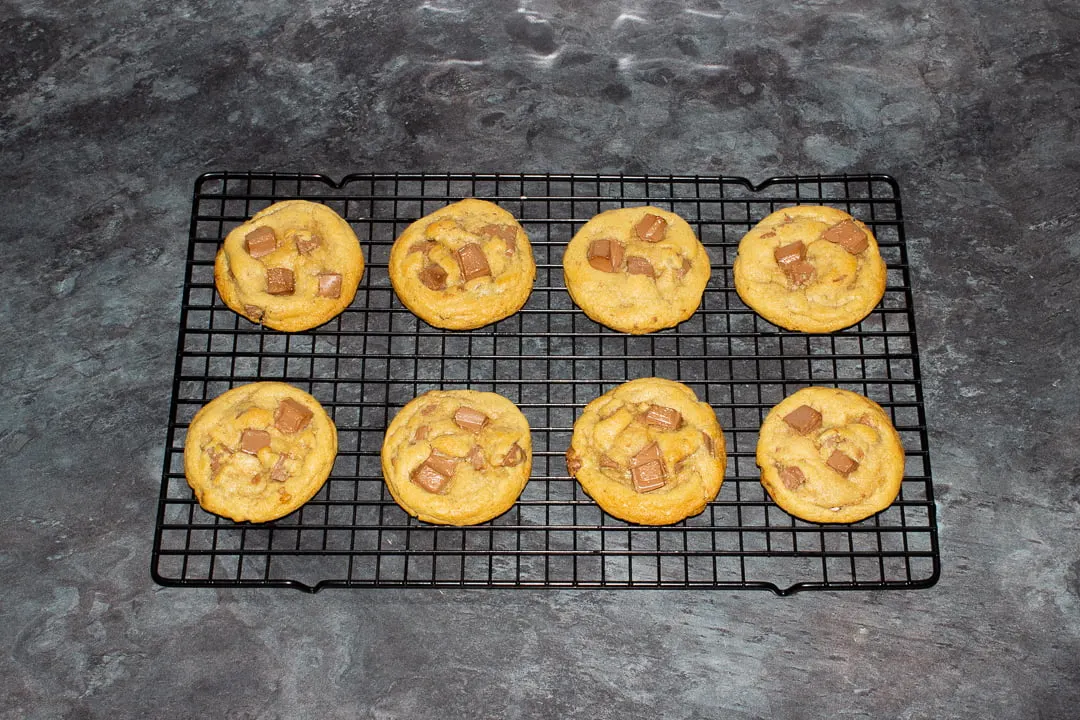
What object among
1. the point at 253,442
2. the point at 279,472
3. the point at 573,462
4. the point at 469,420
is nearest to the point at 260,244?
the point at 253,442

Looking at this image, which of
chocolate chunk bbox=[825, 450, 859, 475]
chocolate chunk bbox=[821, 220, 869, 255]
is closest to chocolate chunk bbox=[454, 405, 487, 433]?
chocolate chunk bbox=[825, 450, 859, 475]

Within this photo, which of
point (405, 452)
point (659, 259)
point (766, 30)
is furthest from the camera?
point (766, 30)

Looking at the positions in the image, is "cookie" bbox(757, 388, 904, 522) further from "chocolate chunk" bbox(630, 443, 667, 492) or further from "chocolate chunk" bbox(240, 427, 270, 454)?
"chocolate chunk" bbox(240, 427, 270, 454)

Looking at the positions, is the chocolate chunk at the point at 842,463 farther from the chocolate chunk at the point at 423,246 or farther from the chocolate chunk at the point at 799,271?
the chocolate chunk at the point at 423,246

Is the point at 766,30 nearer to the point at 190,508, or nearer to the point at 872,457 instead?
the point at 872,457

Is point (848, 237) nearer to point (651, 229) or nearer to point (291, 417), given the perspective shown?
point (651, 229)

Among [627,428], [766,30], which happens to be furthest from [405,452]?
[766,30]

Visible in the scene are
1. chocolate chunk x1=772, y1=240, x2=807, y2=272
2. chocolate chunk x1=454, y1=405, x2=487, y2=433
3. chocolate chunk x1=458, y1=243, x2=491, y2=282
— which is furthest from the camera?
chocolate chunk x1=772, y1=240, x2=807, y2=272
